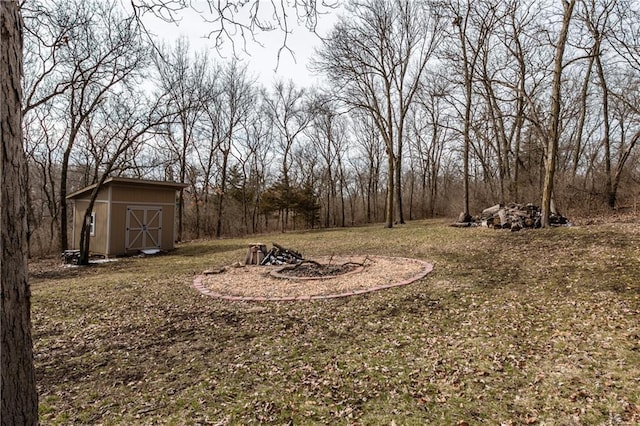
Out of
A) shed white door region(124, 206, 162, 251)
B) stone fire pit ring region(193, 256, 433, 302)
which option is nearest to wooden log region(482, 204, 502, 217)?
stone fire pit ring region(193, 256, 433, 302)

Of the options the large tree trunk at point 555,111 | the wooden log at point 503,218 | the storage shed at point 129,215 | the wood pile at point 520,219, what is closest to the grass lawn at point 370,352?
the large tree trunk at point 555,111

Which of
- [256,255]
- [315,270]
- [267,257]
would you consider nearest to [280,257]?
[267,257]

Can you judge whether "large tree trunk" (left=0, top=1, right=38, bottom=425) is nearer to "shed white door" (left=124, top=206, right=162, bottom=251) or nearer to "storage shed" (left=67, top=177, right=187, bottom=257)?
"storage shed" (left=67, top=177, right=187, bottom=257)

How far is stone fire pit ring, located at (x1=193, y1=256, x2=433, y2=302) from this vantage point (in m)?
6.21

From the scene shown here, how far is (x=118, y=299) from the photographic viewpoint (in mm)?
6492

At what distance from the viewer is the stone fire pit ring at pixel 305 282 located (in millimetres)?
6207

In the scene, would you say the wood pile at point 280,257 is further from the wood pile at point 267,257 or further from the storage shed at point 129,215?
the storage shed at point 129,215

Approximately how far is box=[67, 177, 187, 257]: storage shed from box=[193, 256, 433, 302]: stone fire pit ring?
23.1 feet

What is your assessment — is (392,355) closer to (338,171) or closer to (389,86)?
(389,86)

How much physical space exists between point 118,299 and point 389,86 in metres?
16.4

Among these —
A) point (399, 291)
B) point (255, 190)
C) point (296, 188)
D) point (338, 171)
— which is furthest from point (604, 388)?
point (338, 171)

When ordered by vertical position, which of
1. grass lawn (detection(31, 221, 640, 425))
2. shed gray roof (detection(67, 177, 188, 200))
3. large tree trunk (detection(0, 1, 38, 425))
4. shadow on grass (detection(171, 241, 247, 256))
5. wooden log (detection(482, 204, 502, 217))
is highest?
shed gray roof (detection(67, 177, 188, 200))

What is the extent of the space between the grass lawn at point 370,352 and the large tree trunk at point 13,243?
1363 millimetres

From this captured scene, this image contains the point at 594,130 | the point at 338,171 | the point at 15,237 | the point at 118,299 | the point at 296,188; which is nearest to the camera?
the point at 15,237
